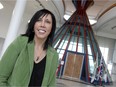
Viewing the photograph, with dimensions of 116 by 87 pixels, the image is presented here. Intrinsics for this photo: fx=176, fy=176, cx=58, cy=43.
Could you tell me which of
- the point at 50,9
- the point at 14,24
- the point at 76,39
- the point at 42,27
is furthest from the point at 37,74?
the point at 76,39

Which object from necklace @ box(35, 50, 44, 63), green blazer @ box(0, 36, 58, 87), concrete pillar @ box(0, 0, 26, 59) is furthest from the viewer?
concrete pillar @ box(0, 0, 26, 59)

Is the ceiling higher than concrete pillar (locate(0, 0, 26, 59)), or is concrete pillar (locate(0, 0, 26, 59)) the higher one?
the ceiling

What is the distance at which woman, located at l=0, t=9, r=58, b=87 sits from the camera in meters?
1.10

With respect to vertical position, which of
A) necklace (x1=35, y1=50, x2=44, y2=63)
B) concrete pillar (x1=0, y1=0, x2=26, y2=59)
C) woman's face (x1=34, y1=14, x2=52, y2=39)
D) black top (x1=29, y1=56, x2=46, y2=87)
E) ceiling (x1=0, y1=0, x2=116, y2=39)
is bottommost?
black top (x1=29, y1=56, x2=46, y2=87)

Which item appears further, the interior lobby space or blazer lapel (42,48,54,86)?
the interior lobby space

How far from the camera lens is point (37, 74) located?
1.20m

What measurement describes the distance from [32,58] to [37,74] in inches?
4.7

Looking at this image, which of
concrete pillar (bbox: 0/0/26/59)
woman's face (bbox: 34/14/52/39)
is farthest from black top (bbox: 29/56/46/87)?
concrete pillar (bbox: 0/0/26/59)

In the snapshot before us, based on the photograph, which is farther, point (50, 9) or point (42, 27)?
Answer: point (50, 9)

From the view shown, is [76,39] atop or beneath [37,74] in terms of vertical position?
atop

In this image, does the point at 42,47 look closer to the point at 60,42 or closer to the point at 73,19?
the point at 60,42

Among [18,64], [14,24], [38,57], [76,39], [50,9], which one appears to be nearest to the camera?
A: [18,64]

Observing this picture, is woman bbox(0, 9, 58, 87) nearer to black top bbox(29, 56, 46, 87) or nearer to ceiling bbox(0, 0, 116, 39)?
black top bbox(29, 56, 46, 87)

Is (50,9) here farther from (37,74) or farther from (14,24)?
(37,74)
